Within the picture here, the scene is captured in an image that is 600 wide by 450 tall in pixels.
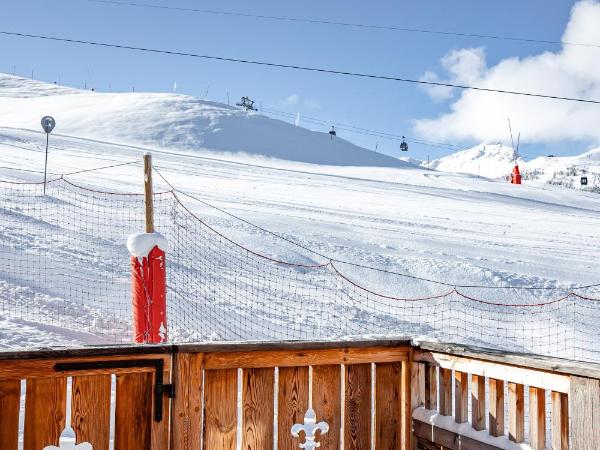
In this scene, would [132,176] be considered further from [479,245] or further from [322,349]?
[322,349]

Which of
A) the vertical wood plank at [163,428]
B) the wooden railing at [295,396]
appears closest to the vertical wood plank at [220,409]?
the wooden railing at [295,396]

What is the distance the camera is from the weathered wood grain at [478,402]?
3529 millimetres

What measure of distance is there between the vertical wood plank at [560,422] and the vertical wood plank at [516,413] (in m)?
0.21

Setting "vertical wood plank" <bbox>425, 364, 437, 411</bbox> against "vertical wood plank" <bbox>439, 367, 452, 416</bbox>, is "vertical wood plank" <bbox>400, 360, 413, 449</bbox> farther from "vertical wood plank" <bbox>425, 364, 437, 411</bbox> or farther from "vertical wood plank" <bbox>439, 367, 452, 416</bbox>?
"vertical wood plank" <bbox>439, 367, 452, 416</bbox>

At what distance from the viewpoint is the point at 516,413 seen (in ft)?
10.9

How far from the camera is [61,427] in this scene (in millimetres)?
3066

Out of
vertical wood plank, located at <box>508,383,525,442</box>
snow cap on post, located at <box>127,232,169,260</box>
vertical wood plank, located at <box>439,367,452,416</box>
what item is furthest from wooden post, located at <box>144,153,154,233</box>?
vertical wood plank, located at <box>508,383,525,442</box>

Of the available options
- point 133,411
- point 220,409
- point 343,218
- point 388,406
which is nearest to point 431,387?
point 388,406

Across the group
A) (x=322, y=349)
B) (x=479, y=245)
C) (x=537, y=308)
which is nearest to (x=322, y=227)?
(x=479, y=245)

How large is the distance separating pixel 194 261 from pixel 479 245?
8.56m

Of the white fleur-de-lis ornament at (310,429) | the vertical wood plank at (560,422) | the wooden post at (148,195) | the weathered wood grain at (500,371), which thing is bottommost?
the white fleur-de-lis ornament at (310,429)

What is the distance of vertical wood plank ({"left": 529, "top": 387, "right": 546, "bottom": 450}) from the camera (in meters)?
3.18

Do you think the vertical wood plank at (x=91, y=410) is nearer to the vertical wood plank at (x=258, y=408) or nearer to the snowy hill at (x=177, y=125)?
the vertical wood plank at (x=258, y=408)

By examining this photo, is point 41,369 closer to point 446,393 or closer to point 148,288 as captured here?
point 446,393
